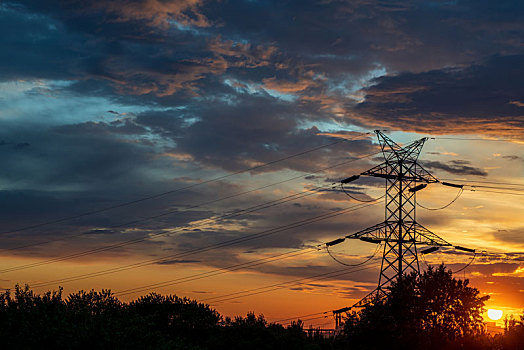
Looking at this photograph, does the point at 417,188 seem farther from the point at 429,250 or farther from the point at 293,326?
the point at 293,326

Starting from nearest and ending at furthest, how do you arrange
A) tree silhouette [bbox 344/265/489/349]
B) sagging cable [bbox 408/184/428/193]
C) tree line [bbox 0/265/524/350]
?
tree line [bbox 0/265/524/350], tree silhouette [bbox 344/265/489/349], sagging cable [bbox 408/184/428/193]

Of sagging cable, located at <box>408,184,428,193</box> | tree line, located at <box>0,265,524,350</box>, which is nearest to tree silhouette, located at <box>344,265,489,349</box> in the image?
tree line, located at <box>0,265,524,350</box>

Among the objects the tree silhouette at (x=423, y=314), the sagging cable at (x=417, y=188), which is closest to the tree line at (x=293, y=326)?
the tree silhouette at (x=423, y=314)

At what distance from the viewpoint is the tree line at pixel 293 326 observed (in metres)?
53.3

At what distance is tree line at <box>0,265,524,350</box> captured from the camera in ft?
175

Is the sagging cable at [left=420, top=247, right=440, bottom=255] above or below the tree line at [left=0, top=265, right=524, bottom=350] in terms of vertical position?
above

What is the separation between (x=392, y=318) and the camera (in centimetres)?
6681

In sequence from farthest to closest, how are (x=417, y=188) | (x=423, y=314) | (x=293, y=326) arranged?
(x=293, y=326) → (x=417, y=188) → (x=423, y=314)

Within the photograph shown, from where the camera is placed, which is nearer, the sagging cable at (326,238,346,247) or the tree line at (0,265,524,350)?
the tree line at (0,265,524,350)

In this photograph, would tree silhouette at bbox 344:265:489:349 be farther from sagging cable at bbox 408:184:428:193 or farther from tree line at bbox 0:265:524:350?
sagging cable at bbox 408:184:428:193

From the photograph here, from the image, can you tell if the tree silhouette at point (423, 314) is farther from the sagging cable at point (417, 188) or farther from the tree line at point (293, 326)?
the sagging cable at point (417, 188)

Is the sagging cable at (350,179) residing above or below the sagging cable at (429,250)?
above

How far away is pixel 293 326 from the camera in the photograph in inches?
3184

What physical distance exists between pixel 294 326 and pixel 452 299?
897 inches
